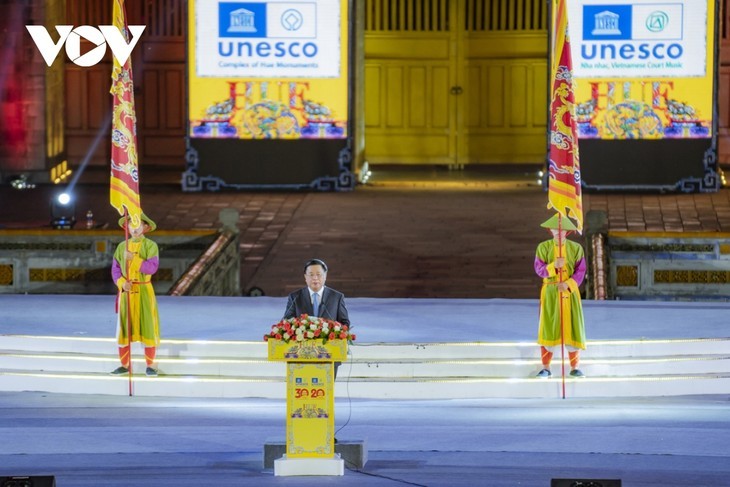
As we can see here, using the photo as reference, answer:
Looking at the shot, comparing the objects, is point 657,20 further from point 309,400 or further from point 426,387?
point 309,400

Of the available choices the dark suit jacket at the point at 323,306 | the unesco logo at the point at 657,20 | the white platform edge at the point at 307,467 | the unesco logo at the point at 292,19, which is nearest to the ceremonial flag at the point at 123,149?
the dark suit jacket at the point at 323,306

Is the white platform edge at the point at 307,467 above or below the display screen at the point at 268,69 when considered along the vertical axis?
below

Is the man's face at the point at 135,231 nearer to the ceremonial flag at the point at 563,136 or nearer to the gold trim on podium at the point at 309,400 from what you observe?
the gold trim on podium at the point at 309,400

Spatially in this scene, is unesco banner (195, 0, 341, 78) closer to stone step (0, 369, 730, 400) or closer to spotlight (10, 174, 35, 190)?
spotlight (10, 174, 35, 190)

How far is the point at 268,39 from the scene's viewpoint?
2172 centimetres

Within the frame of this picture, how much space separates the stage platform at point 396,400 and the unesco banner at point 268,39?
304 inches

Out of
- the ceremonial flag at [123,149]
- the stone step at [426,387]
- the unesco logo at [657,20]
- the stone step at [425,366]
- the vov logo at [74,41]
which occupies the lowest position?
the stone step at [426,387]

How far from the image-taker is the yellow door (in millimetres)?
24734

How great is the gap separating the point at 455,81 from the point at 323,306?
15.0 meters

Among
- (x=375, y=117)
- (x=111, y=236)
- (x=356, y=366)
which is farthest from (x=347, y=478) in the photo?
(x=375, y=117)

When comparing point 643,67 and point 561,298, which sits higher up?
point 643,67

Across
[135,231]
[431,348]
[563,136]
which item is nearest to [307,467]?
[431,348]

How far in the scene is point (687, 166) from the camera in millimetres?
21969

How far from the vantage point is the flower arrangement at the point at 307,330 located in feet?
30.7
